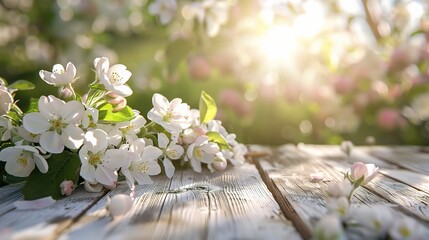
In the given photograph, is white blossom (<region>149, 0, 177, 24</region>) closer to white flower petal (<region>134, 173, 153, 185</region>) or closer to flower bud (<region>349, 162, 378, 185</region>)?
white flower petal (<region>134, 173, 153, 185</region>)

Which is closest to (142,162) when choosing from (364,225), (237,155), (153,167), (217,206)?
(153,167)

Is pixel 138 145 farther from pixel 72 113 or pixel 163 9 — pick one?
pixel 163 9

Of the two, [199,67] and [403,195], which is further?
[199,67]

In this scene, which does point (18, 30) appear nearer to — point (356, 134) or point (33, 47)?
point (33, 47)

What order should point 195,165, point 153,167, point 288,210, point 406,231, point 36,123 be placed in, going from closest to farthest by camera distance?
point 406,231, point 288,210, point 36,123, point 153,167, point 195,165

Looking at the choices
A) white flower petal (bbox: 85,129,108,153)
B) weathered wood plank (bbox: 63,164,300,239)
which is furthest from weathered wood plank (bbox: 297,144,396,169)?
white flower petal (bbox: 85,129,108,153)

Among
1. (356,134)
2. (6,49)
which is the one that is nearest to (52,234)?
(356,134)

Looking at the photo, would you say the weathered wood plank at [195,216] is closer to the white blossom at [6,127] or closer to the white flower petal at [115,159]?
the white flower petal at [115,159]
